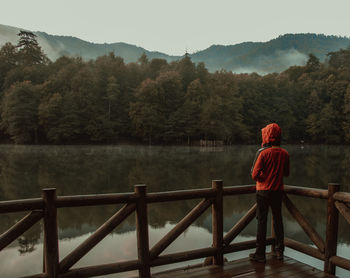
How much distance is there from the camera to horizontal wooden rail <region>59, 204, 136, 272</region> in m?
3.77

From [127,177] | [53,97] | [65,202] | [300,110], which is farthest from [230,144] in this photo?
[65,202]

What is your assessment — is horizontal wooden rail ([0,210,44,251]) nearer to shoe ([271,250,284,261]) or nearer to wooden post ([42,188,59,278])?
→ wooden post ([42,188,59,278])

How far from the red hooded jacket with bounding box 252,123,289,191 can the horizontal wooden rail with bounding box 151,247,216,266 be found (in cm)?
123

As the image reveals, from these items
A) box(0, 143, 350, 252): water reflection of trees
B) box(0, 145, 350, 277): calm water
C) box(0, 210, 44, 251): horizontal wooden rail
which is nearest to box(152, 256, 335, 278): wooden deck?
box(0, 210, 44, 251): horizontal wooden rail

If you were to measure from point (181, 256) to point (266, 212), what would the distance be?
1365mm

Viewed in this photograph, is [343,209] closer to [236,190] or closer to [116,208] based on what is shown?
[236,190]

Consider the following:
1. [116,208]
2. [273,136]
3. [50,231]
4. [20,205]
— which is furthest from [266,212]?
[116,208]

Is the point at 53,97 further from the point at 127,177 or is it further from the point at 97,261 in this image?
the point at 97,261

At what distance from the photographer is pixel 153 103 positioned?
69.8 m

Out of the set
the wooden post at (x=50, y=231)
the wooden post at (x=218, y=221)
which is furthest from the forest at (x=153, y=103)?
the wooden post at (x=50, y=231)

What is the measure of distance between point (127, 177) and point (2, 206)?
21.4 metres

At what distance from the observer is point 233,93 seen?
255 feet

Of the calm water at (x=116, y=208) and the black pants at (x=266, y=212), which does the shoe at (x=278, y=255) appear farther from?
the calm water at (x=116, y=208)

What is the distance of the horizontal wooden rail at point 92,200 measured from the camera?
378cm
